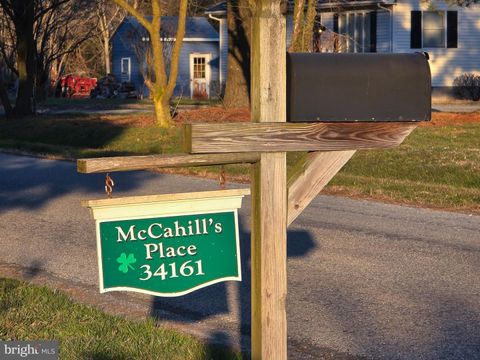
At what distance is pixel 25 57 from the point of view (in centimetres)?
3005

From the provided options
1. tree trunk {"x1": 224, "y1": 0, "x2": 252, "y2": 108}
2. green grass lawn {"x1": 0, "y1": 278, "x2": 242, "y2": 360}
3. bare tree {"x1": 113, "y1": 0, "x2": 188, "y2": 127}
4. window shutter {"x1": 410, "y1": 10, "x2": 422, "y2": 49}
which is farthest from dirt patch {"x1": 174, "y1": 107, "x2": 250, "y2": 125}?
green grass lawn {"x1": 0, "y1": 278, "x2": 242, "y2": 360}

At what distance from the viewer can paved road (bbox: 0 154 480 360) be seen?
264 inches

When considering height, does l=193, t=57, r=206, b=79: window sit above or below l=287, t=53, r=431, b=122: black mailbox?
below

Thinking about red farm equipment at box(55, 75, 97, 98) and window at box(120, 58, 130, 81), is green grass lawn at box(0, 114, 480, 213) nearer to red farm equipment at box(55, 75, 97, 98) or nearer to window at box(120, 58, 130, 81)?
window at box(120, 58, 130, 81)

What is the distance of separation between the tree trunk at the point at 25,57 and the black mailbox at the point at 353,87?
83.9ft

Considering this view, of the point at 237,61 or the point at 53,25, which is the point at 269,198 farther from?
the point at 53,25

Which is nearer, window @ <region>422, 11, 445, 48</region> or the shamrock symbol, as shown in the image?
the shamrock symbol

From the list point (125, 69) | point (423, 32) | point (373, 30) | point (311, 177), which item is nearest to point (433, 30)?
point (423, 32)

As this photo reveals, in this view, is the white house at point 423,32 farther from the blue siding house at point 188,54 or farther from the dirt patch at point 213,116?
the dirt patch at point 213,116

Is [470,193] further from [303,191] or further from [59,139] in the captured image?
[59,139]

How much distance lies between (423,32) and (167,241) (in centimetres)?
3462

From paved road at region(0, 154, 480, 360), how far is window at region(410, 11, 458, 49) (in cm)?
2522
